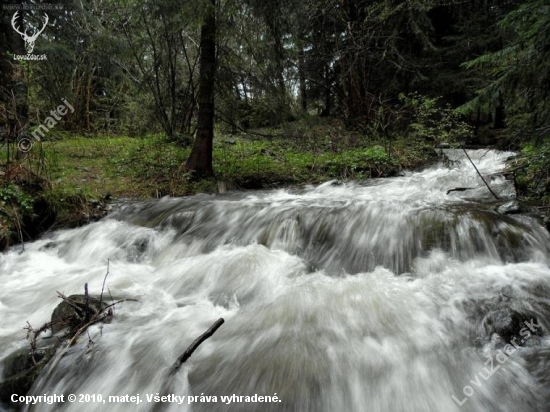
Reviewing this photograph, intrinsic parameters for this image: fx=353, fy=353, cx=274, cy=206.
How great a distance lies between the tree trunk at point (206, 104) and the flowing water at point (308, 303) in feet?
6.98

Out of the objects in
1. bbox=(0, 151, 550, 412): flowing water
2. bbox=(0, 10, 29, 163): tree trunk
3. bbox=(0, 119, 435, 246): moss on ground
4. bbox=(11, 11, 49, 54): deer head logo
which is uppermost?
bbox=(11, 11, 49, 54): deer head logo

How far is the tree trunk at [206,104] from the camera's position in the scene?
7462 mm

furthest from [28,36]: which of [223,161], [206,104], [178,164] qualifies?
[223,161]

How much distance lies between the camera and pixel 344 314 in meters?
3.60

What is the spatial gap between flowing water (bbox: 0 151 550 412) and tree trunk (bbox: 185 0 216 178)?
6.98 feet

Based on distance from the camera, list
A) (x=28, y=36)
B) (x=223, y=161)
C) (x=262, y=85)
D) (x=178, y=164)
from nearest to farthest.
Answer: (x=262, y=85)
(x=28, y=36)
(x=178, y=164)
(x=223, y=161)

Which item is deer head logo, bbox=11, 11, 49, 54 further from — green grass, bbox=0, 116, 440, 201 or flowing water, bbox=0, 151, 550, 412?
flowing water, bbox=0, 151, 550, 412

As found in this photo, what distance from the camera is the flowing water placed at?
2.74m

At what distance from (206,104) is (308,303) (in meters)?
5.73

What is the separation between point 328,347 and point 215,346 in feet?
3.38

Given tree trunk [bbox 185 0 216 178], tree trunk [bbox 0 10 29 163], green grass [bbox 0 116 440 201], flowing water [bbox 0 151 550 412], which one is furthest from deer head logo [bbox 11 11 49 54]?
flowing water [bbox 0 151 550 412]

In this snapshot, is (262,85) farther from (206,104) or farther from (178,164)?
(178,164)

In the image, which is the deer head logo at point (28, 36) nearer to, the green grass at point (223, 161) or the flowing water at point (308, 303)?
the green grass at point (223, 161)

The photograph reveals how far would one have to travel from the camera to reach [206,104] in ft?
26.4
